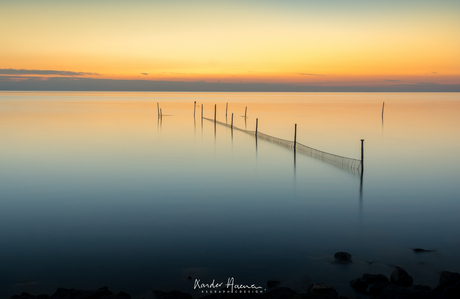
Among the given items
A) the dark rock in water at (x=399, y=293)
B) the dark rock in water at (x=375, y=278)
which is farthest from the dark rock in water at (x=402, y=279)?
the dark rock in water at (x=399, y=293)

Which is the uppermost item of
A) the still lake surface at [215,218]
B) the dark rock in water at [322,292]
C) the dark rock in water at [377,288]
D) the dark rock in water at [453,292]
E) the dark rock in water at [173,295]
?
the dark rock in water at [453,292]

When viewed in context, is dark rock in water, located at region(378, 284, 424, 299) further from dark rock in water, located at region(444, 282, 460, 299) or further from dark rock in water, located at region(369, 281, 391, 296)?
dark rock in water, located at region(444, 282, 460, 299)

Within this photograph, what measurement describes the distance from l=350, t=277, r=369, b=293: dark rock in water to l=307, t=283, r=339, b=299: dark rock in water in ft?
3.08

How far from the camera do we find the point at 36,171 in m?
24.7

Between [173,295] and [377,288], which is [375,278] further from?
[173,295]

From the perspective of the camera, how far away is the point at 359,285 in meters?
9.31

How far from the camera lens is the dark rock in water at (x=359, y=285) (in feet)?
30.4

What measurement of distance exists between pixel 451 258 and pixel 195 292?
7238mm

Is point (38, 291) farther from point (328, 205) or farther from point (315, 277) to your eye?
point (328, 205)

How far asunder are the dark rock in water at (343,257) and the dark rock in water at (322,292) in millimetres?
2570

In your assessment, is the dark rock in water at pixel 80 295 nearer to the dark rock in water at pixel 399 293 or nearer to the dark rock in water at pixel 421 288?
the dark rock in water at pixel 399 293

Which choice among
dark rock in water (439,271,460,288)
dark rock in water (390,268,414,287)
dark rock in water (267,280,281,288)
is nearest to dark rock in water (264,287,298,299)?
dark rock in water (267,280,281,288)

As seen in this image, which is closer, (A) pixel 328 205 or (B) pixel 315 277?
(B) pixel 315 277

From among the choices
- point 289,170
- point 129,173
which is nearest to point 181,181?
point 129,173
